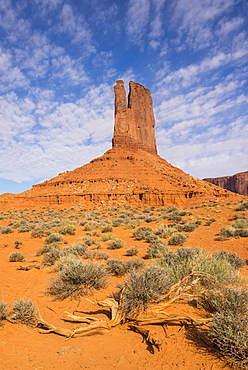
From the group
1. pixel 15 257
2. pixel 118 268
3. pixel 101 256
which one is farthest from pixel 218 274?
pixel 15 257

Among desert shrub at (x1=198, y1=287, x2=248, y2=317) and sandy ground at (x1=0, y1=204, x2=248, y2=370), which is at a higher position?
desert shrub at (x1=198, y1=287, x2=248, y2=317)

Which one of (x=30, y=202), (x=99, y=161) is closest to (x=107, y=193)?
(x=99, y=161)

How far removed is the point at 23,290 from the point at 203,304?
4.49 metres

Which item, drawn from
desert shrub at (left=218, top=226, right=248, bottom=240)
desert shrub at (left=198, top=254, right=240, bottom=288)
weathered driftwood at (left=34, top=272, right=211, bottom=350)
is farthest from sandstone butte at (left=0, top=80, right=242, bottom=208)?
weathered driftwood at (left=34, top=272, right=211, bottom=350)

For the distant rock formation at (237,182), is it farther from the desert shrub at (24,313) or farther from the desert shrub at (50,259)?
the desert shrub at (24,313)

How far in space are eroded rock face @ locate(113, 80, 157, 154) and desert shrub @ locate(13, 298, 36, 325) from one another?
5697cm

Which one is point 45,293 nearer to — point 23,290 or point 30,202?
point 23,290

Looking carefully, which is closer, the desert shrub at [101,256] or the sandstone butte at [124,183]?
the desert shrub at [101,256]

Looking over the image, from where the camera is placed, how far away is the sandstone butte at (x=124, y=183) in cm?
4081

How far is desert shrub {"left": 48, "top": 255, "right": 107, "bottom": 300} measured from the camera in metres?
4.98

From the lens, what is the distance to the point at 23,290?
5387 mm

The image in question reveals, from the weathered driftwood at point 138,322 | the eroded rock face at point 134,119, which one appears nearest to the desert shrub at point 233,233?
the weathered driftwood at point 138,322

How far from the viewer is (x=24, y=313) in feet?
12.3

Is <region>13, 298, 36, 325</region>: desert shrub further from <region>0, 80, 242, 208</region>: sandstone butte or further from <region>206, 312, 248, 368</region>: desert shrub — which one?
<region>0, 80, 242, 208</region>: sandstone butte
